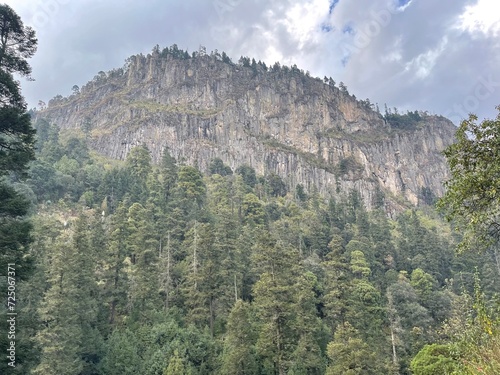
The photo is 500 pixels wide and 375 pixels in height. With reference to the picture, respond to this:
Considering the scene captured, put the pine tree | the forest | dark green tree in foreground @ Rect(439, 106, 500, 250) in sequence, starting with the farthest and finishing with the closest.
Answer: the pine tree, the forest, dark green tree in foreground @ Rect(439, 106, 500, 250)

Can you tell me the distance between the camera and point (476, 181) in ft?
33.6

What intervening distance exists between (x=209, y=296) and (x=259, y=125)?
114570mm

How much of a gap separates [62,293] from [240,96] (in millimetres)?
130983

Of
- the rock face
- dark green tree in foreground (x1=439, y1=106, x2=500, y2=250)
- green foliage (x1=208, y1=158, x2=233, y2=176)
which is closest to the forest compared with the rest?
dark green tree in foreground (x1=439, y1=106, x2=500, y2=250)

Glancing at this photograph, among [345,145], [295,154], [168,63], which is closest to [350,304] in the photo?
[295,154]

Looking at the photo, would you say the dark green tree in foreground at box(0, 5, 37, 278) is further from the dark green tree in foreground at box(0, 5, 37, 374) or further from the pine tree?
the pine tree

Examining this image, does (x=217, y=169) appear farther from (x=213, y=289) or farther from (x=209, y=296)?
(x=209, y=296)

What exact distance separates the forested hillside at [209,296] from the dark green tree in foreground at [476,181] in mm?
1866

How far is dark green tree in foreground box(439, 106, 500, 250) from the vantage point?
10195 millimetres

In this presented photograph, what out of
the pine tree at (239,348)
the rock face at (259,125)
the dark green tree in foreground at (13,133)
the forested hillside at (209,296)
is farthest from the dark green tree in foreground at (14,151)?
the rock face at (259,125)

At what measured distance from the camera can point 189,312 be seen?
108 feet

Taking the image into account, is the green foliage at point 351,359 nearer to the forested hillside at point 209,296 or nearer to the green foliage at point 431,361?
the forested hillside at point 209,296

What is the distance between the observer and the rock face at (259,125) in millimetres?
126125

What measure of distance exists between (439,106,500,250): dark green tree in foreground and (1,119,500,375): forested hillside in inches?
73.5
